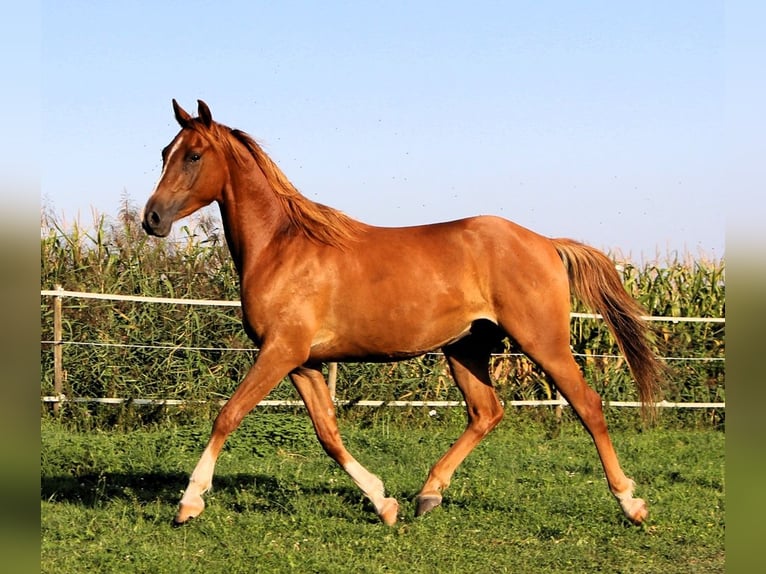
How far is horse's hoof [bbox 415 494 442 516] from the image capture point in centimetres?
590

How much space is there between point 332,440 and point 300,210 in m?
1.53

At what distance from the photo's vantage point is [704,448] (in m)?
9.46

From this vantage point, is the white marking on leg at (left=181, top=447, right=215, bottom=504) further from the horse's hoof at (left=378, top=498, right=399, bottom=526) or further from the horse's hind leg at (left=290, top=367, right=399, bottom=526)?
the horse's hoof at (left=378, top=498, right=399, bottom=526)

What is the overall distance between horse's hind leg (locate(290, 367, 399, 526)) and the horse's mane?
906mm

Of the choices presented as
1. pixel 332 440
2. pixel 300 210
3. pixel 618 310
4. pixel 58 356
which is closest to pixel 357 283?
pixel 300 210

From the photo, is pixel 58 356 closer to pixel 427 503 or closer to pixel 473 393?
pixel 473 393

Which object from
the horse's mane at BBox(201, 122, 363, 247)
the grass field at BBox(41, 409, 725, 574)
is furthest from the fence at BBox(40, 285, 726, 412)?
the horse's mane at BBox(201, 122, 363, 247)

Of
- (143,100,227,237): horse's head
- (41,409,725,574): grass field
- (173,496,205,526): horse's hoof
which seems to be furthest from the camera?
(143,100,227,237): horse's head

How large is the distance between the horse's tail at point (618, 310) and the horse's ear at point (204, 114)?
2.51 meters

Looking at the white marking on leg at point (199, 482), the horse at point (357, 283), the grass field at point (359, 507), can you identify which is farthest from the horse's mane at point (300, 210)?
the grass field at point (359, 507)

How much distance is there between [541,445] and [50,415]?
5401mm

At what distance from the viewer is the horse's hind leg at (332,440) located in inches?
225
